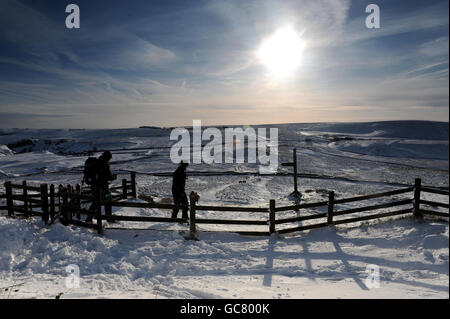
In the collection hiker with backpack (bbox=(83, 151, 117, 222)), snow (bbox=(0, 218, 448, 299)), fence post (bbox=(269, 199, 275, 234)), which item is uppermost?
hiker with backpack (bbox=(83, 151, 117, 222))

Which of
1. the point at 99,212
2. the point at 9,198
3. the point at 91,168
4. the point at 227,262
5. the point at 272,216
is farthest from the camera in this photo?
the point at 9,198

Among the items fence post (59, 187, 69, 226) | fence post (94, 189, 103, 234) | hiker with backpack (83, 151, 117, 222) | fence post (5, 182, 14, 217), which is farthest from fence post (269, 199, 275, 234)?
fence post (5, 182, 14, 217)

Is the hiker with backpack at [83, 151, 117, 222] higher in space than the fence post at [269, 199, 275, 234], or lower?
higher

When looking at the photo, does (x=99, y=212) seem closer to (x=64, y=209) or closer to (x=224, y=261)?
(x=64, y=209)

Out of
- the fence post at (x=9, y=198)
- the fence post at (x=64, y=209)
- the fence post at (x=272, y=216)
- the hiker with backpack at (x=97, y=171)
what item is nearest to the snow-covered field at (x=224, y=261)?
the fence post at (x=272, y=216)

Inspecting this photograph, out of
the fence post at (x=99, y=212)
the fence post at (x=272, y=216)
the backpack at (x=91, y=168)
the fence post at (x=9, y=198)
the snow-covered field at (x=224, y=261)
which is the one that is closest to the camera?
the snow-covered field at (x=224, y=261)

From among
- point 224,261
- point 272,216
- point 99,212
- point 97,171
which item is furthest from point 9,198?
point 272,216

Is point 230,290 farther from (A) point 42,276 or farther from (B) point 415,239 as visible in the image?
(B) point 415,239

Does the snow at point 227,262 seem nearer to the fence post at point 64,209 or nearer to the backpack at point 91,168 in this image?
the fence post at point 64,209

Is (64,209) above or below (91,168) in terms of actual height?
A: below

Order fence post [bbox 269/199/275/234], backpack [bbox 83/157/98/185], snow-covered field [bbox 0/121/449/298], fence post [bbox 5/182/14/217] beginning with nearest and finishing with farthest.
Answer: snow-covered field [bbox 0/121/449/298] → fence post [bbox 269/199/275/234] → backpack [bbox 83/157/98/185] → fence post [bbox 5/182/14/217]

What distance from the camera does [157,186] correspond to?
21.2m

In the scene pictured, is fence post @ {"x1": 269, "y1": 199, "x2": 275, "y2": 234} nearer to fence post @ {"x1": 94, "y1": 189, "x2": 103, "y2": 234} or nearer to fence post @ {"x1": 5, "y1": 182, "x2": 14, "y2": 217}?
fence post @ {"x1": 94, "y1": 189, "x2": 103, "y2": 234}
